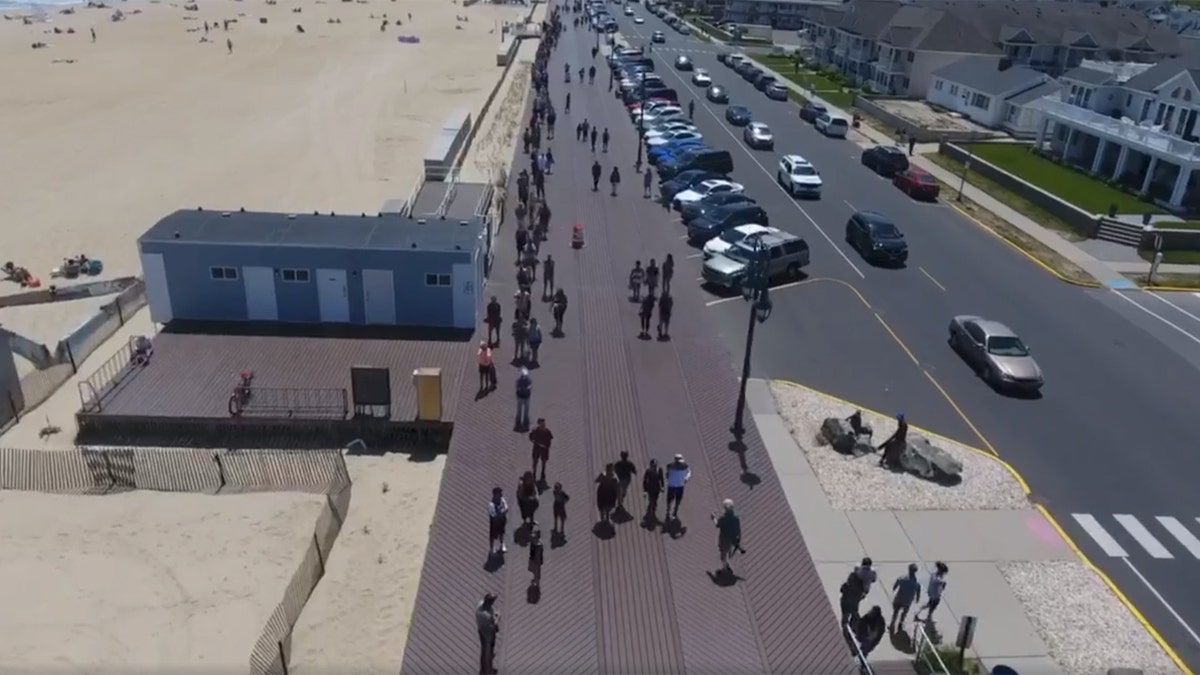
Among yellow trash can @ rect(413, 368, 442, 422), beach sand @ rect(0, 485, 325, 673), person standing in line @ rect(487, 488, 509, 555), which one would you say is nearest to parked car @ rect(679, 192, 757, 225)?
yellow trash can @ rect(413, 368, 442, 422)

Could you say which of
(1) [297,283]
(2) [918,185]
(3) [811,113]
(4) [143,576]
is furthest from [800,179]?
(4) [143,576]

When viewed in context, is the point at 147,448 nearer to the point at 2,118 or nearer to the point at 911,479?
the point at 911,479

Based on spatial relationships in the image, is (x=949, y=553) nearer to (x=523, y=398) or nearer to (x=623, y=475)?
(x=623, y=475)

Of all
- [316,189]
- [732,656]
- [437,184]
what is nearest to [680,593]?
[732,656]

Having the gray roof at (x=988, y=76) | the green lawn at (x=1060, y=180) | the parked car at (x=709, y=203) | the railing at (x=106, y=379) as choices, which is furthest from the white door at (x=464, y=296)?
the gray roof at (x=988, y=76)

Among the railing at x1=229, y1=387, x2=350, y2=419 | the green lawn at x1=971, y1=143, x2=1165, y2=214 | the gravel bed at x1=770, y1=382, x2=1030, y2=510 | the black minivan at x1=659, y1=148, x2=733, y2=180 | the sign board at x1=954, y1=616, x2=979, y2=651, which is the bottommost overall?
the gravel bed at x1=770, y1=382, x2=1030, y2=510

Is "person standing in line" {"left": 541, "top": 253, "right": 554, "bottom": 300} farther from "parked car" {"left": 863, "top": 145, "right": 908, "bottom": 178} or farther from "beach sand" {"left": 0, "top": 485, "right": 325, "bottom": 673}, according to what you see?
"parked car" {"left": 863, "top": 145, "right": 908, "bottom": 178}
